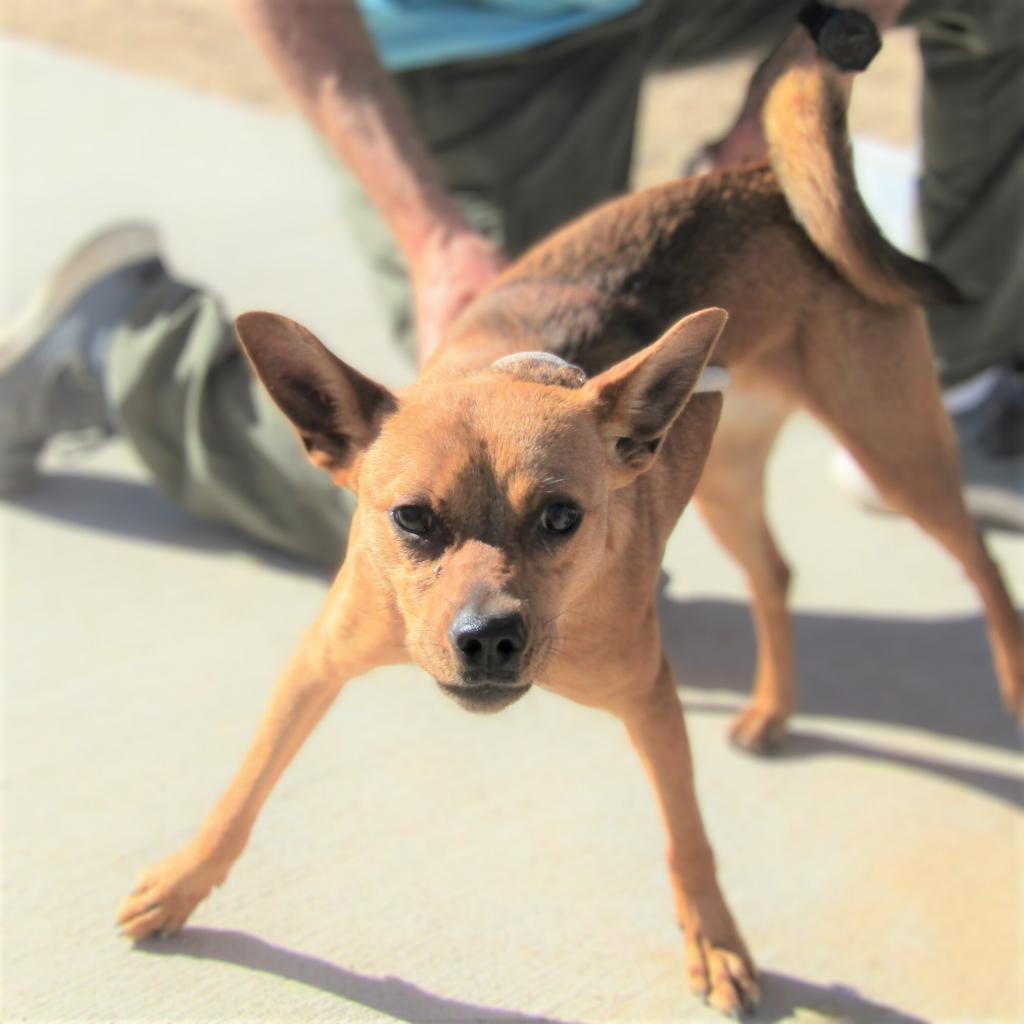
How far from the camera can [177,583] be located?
12.3ft

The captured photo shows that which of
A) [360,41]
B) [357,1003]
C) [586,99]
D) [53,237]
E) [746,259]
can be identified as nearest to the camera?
[357,1003]

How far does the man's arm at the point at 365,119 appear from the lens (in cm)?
318

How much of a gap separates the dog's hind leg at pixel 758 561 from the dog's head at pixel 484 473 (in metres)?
0.99

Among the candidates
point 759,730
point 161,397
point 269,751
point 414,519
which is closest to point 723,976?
point 759,730

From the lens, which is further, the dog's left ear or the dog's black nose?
the dog's left ear

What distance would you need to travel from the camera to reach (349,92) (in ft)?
10.9

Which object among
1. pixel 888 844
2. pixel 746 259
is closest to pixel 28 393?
pixel 746 259

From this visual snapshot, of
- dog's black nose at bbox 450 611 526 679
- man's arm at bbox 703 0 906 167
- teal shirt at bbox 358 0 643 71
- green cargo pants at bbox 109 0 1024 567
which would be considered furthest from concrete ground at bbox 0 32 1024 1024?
teal shirt at bbox 358 0 643 71

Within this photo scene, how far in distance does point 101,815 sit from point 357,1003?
79 centimetres

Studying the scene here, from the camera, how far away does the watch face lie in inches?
107

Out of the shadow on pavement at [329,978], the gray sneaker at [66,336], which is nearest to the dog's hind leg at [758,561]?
the shadow on pavement at [329,978]

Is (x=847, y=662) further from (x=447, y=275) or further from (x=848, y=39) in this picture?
(x=848, y=39)

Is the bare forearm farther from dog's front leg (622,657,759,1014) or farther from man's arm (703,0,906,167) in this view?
dog's front leg (622,657,759,1014)

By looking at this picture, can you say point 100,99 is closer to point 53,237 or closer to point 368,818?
point 53,237
